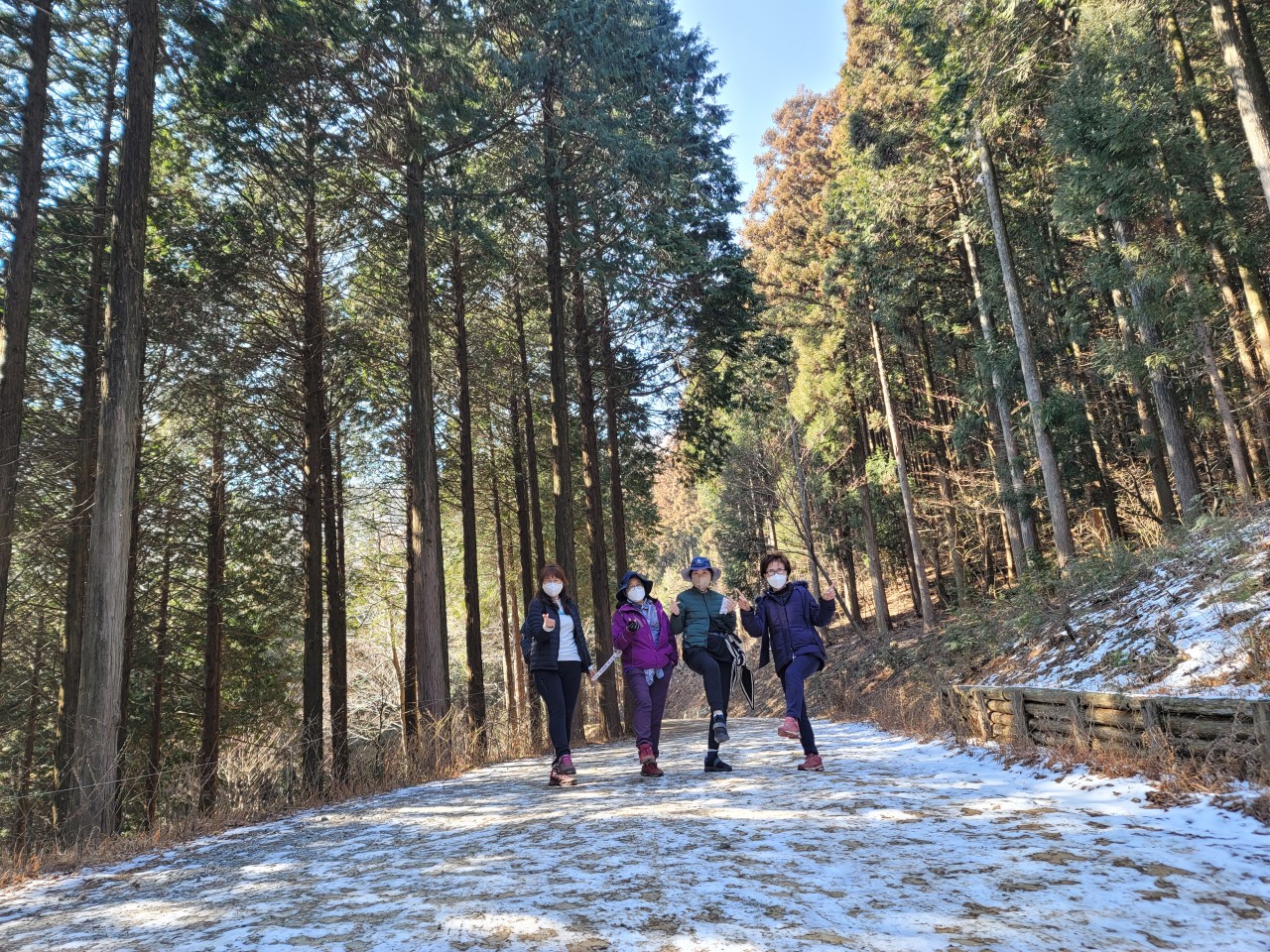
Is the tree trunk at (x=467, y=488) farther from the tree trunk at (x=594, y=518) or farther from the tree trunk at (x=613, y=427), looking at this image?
the tree trunk at (x=613, y=427)

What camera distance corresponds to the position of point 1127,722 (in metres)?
4.60

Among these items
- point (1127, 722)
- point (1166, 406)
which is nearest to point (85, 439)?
point (1127, 722)

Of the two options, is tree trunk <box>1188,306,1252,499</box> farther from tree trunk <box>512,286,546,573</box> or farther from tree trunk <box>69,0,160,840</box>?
tree trunk <box>69,0,160,840</box>

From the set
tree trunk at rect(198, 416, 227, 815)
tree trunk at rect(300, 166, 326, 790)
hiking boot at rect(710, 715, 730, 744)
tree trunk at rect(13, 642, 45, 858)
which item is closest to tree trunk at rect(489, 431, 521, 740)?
A: tree trunk at rect(300, 166, 326, 790)

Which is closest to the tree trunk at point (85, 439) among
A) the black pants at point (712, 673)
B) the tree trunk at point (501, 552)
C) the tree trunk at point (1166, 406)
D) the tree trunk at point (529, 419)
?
the tree trunk at point (529, 419)

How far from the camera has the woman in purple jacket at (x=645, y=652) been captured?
6.44m

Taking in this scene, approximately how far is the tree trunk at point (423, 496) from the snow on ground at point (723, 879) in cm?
428

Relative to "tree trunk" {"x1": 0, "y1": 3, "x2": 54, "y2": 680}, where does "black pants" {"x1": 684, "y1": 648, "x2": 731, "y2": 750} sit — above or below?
below

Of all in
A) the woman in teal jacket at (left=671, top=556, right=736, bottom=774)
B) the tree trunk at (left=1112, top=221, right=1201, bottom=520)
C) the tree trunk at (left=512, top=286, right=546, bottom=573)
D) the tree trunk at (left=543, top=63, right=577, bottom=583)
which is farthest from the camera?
the tree trunk at (left=512, top=286, right=546, bottom=573)

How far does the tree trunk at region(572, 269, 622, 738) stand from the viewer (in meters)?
14.4

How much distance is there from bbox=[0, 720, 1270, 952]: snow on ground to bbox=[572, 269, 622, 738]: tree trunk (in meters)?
9.10

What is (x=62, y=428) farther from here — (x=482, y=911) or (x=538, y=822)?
(x=482, y=911)

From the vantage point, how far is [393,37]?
9.05 m

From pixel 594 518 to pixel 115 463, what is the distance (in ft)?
30.4
